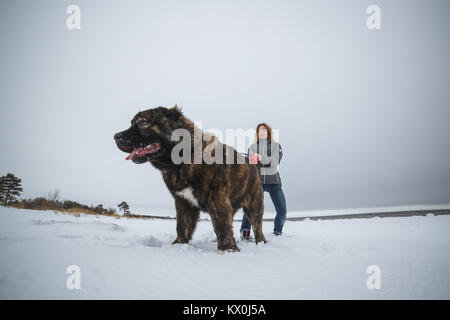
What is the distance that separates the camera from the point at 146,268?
6.50ft

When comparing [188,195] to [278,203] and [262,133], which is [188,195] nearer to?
[278,203]

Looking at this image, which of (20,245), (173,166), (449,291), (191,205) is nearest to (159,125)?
(173,166)

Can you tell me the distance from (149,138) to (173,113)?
57 cm

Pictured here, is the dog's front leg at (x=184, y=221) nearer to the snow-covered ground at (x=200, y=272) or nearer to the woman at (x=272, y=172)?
the snow-covered ground at (x=200, y=272)

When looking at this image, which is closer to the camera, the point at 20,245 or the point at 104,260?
the point at 104,260

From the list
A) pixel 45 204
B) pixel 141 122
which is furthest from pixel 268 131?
pixel 45 204

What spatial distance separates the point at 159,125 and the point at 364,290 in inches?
122

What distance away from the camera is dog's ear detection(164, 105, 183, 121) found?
3.40 meters

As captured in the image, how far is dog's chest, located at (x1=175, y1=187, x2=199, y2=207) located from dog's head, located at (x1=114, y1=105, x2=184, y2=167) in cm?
48

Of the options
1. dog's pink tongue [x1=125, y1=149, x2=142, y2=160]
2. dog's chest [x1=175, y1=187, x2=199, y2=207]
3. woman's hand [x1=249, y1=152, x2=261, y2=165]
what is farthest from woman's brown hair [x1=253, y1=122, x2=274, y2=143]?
dog's pink tongue [x1=125, y1=149, x2=142, y2=160]

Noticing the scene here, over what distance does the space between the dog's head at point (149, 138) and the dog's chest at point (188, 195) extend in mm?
479
